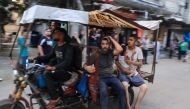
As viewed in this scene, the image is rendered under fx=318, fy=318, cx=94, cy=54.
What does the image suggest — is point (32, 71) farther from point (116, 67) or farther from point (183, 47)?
point (183, 47)

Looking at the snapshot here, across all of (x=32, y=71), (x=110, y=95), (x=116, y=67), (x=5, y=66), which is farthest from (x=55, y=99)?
(x=5, y=66)

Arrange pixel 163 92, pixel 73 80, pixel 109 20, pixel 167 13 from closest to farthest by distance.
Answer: pixel 73 80, pixel 109 20, pixel 163 92, pixel 167 13

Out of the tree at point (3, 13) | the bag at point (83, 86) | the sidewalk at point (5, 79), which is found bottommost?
the sidewalk at point (5, 79)

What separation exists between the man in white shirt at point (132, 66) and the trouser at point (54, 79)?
146cm

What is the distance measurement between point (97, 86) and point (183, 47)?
603 inches

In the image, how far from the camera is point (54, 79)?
5.49 metres

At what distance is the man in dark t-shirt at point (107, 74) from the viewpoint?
5.79 m

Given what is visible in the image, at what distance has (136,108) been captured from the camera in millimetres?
6582

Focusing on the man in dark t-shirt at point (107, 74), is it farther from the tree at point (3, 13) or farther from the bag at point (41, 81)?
the tree at point (3, 13)

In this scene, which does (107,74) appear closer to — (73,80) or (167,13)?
(73,80)

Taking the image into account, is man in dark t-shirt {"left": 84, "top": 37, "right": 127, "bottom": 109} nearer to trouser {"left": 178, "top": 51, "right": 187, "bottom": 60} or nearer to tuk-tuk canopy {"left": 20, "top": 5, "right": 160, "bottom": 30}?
tuk-tuk canopy {"left": 20, "top": 5, "right": 160, "bottom": 30}

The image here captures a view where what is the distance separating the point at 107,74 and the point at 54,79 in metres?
1.08

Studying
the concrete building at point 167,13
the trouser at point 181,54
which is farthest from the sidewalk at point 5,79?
the trouser at point 181,54

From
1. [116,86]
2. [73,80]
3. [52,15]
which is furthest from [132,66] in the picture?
[52,15]
